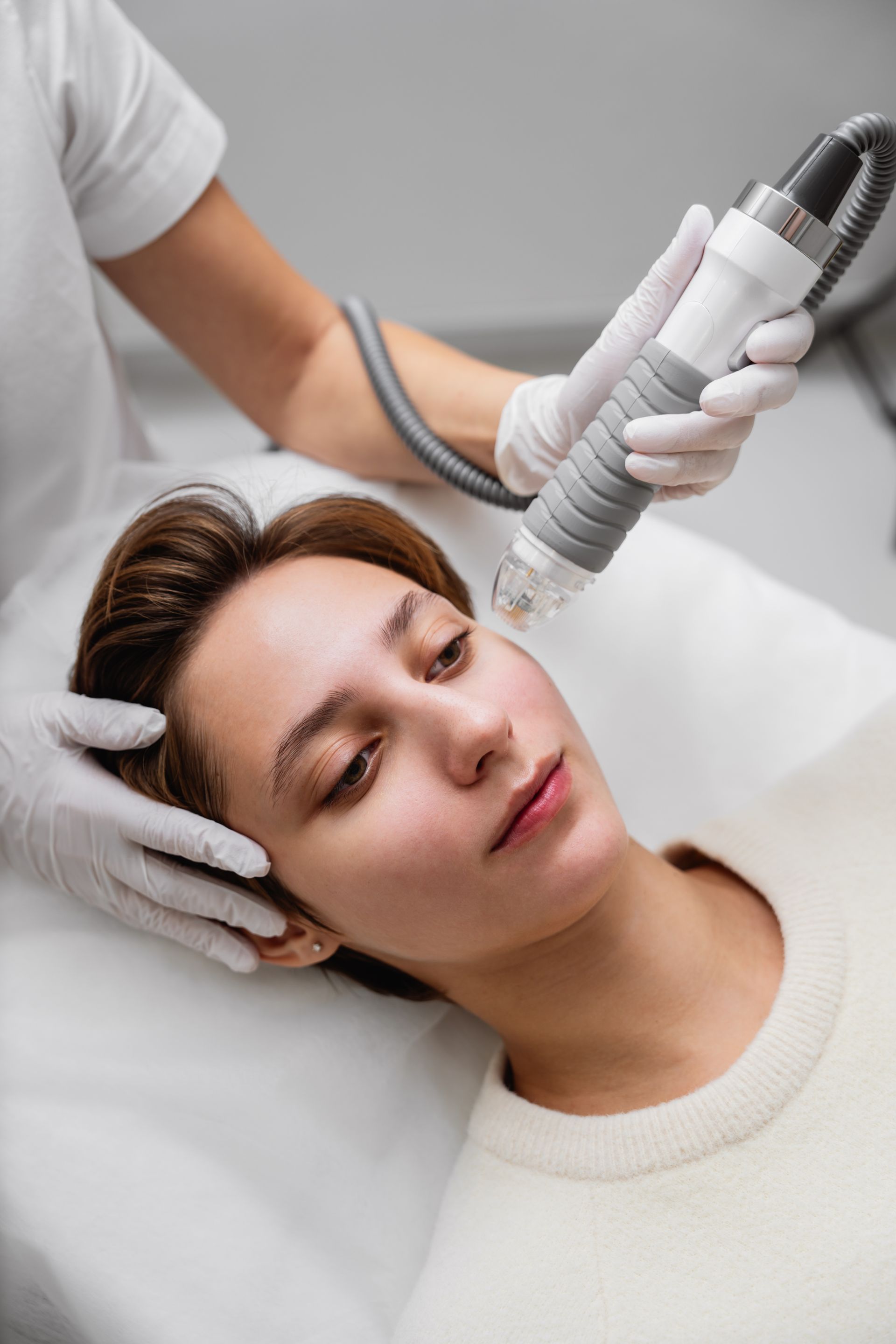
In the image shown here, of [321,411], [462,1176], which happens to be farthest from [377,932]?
[321,411]

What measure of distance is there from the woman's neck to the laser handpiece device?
353 millimetres

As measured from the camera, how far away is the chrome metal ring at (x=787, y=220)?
77cm

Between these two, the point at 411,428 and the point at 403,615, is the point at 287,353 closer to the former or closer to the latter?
the point at 411,428

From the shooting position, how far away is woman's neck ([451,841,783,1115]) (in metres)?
1.08

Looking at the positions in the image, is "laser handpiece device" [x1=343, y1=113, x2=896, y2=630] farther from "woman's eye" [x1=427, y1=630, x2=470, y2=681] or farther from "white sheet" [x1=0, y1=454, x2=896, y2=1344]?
"white sheet" [x1=0, y1=454, x2=896, y2=1344]

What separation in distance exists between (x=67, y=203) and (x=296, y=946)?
3.17 feet

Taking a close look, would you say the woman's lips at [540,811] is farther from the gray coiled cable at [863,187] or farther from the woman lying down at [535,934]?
the gray coiled cable at [863,187]

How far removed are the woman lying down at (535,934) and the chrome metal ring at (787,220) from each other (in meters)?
0.46

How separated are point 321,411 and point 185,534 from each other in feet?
1.41

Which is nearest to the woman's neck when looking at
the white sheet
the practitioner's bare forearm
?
the white sheet

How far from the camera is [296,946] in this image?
1.13 m

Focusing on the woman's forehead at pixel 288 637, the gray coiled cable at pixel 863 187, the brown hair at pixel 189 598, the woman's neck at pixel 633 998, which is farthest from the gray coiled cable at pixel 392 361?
the woman's neck at pixel 633 998

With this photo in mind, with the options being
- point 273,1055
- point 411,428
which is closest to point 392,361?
point 411,428

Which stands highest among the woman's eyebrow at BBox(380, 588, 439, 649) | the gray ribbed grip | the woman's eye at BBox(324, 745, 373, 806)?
the gray ribbed grip
